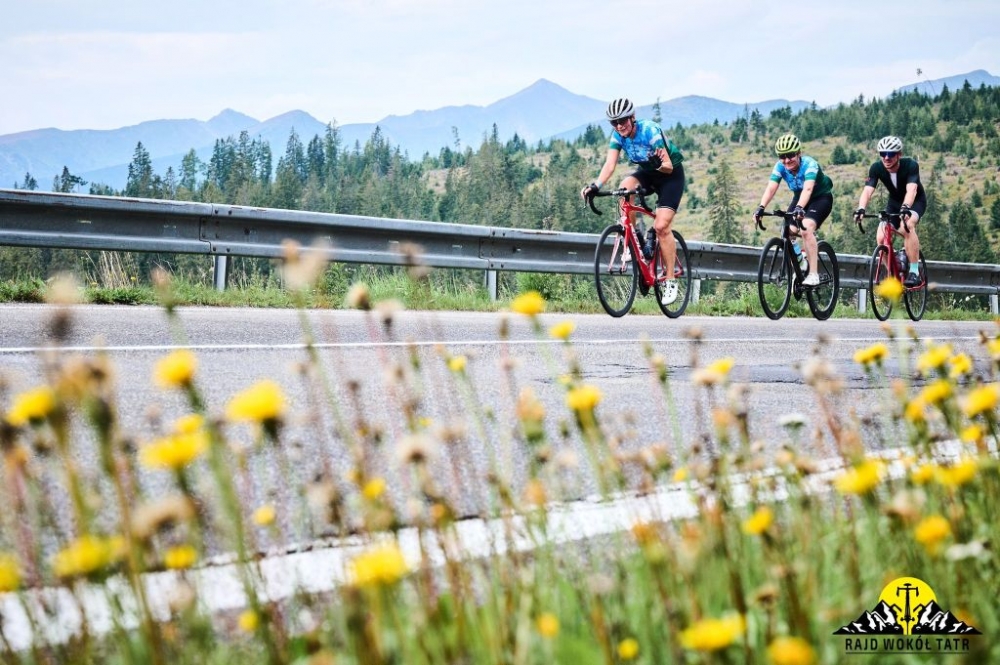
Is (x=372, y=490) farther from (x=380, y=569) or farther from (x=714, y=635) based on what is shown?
(x=714, y=635)

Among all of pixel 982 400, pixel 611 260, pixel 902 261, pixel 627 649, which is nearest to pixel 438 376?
pixel 982 400

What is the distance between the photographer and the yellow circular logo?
1864 millimetres

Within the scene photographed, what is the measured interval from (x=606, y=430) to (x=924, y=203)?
10.2 meters

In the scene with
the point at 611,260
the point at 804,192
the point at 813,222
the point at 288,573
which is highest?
the point at 804,192

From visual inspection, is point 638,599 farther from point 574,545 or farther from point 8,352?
point 8,352

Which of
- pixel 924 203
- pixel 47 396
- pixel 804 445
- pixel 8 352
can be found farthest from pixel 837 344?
pixel 47 396

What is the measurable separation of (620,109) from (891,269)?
17.2 ft

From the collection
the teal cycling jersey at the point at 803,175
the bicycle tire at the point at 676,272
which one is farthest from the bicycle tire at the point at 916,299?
the bicycle tire at the point at 676,272

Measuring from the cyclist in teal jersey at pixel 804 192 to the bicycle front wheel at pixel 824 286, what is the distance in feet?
1.93

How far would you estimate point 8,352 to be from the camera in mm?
6070

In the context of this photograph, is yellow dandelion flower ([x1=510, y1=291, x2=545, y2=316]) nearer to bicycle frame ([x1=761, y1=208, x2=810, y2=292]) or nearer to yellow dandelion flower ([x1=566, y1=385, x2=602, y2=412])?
yellow dandelion flower ([x1=566, y1=385, x2=602, y2=412])

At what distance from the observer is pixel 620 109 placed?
10.2m

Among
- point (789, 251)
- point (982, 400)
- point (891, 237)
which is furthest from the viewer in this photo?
point (891, 237)

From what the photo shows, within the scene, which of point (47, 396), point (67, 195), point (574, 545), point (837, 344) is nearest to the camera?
point (47, 396)
